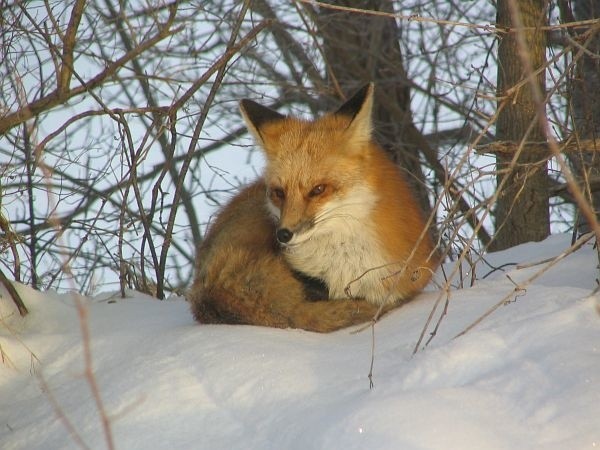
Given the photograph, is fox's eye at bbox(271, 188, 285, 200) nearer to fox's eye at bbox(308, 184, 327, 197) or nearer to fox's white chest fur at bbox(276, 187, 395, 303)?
fox's eye at bbox(308, 184, 327, 197)

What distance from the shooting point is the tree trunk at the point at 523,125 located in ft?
17.7

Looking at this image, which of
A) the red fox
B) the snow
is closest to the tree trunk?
the red fox

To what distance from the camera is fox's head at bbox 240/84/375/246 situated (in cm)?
443

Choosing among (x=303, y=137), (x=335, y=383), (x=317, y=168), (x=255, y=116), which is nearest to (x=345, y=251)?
(x=317, y=168)

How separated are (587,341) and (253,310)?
1764 mm

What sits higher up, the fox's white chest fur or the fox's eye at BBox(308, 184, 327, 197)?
the fox's eye at BBox(308, 184, 327, 197)

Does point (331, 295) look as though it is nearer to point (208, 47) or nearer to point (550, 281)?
point (550, 281)

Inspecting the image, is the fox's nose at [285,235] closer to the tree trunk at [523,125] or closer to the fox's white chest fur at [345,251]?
the fox's white chest fur at [345,251]

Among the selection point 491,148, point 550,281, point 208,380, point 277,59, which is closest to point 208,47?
point 277,59

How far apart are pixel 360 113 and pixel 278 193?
662 mm

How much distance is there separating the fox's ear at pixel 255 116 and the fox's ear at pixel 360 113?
0.49 metres

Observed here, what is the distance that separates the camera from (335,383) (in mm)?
3273

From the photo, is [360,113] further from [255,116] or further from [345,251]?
[345,251]

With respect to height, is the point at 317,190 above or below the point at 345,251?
above
